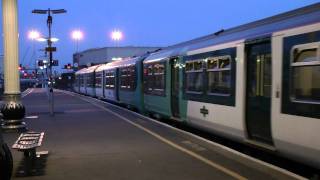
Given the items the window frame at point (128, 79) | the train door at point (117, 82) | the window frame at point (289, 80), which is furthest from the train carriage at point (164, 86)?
the train door at point (117, 82)

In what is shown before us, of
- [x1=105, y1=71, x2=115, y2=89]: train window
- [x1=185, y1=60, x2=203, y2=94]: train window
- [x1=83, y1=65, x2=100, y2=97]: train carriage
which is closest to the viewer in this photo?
[x1=185, y1=60, x2=203, y2=94]: train window

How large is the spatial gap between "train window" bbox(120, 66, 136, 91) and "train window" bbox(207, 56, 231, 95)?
12.9 meters

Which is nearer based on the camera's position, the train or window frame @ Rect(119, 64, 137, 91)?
the train

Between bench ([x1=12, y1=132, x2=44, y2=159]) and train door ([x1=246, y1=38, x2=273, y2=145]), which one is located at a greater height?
train door ([x1=246, y1=38, x2=273, y2=145])

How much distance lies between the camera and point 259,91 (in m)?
11.2

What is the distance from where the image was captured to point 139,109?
85.4ft

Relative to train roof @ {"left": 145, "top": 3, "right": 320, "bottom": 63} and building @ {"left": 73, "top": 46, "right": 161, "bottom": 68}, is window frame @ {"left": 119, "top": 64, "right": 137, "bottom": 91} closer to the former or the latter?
train roof @ {"left": 145, "top": 3, "right": 320, "bottom": 63}

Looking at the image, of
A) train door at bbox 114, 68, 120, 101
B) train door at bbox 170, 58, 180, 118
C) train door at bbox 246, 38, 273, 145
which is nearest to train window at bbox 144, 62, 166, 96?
train door at bbox 170, 58, 180, 118

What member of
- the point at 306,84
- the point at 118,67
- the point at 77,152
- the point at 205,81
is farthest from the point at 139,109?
the point at 306,84

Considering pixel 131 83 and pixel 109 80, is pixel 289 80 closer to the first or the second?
pixel 131 83

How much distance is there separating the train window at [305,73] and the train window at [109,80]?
26.3m

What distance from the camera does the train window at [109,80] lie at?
36.1 metres

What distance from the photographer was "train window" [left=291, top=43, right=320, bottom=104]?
355 inches

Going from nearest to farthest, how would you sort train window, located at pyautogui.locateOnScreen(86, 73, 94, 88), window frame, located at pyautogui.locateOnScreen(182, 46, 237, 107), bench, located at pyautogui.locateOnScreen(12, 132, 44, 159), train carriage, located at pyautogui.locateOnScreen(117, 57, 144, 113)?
bench, located at pyautogui.locateOnScreen(12, 132, 44, 159) < window frame, located at pyautogui.locateOnScreen(182, 46, 237, 107) < train carriage, located at pyautogui.locateOnScreen(117, 57, 144, 113) < train window, located at pyautogui.locateOnScreen(86, 73, 94, 88)
